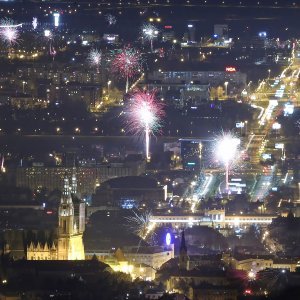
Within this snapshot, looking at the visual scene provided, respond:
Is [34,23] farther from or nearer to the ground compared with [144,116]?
farther from the ground

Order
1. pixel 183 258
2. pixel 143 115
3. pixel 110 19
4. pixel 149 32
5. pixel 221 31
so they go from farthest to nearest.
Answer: pixel 110 19 → pixel 221 31 → pixel 149 32 → pixel 143 115 → pixel 183 258

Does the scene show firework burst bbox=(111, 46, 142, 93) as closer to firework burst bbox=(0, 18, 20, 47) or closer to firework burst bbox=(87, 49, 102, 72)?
firework burst bbox=(87, 49, 102, 72)

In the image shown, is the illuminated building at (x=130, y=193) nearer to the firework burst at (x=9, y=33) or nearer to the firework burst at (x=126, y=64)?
the firework burst at (x=126, y=64)

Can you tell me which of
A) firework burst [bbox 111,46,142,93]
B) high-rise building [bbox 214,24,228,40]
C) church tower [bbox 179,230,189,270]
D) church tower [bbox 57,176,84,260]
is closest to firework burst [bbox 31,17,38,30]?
firework burst [bbox 111,46,142,93]

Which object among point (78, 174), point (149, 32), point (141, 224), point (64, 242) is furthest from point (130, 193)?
point (149, 32)

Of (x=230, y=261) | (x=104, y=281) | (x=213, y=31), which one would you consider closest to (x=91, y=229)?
(x=230, y=261)

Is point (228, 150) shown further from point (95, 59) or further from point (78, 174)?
point (95, 59)

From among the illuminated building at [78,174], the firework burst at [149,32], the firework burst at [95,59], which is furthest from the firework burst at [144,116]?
the firework burst at [149,32]
